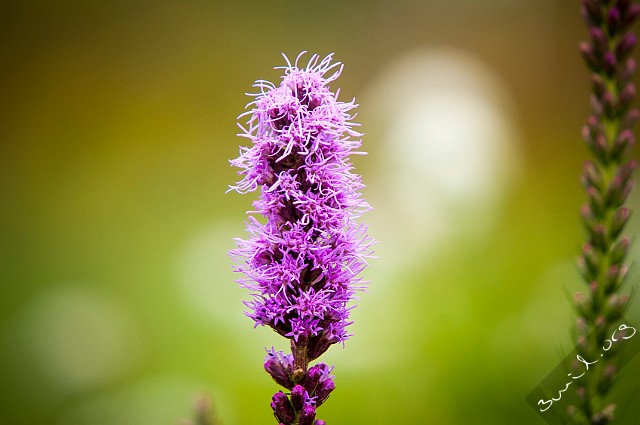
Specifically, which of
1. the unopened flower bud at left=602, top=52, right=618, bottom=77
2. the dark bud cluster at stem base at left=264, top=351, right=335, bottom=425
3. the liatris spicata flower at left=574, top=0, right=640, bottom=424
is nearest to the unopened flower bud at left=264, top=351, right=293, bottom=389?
the dark bud cluster at stem base at left=264, top=351, right=335, bottom=425

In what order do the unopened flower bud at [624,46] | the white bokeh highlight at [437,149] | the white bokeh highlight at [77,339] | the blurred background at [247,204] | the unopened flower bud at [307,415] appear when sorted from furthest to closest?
1. the white bokeh highlight at [437,149]
2. the white bokeh highlight at [77,339]
3. the blurred background at [247,204]
4. the unopened flower bud at [624,46]
5. the unopened flower bud at [307,415]

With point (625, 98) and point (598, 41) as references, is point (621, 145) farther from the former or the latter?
point (598, 41)

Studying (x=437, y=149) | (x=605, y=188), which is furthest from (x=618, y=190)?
(x=437, y=149)

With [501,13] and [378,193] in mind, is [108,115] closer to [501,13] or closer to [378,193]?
[378,193]

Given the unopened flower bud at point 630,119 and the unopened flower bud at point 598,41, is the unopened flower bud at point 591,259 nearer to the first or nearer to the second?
the unopened flower bud at point 630,119

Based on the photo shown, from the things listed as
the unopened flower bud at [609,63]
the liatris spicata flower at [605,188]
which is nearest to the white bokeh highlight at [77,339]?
the liatris spicata flower at [605,188]

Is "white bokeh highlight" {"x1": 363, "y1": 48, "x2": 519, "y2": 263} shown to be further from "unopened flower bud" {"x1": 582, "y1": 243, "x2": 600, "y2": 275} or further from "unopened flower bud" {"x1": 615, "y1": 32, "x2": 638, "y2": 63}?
"unopened flower bud" {"x1": 615, "y1": 32, "x2": 638, "y2": 63}

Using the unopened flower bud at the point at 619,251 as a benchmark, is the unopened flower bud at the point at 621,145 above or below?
above
